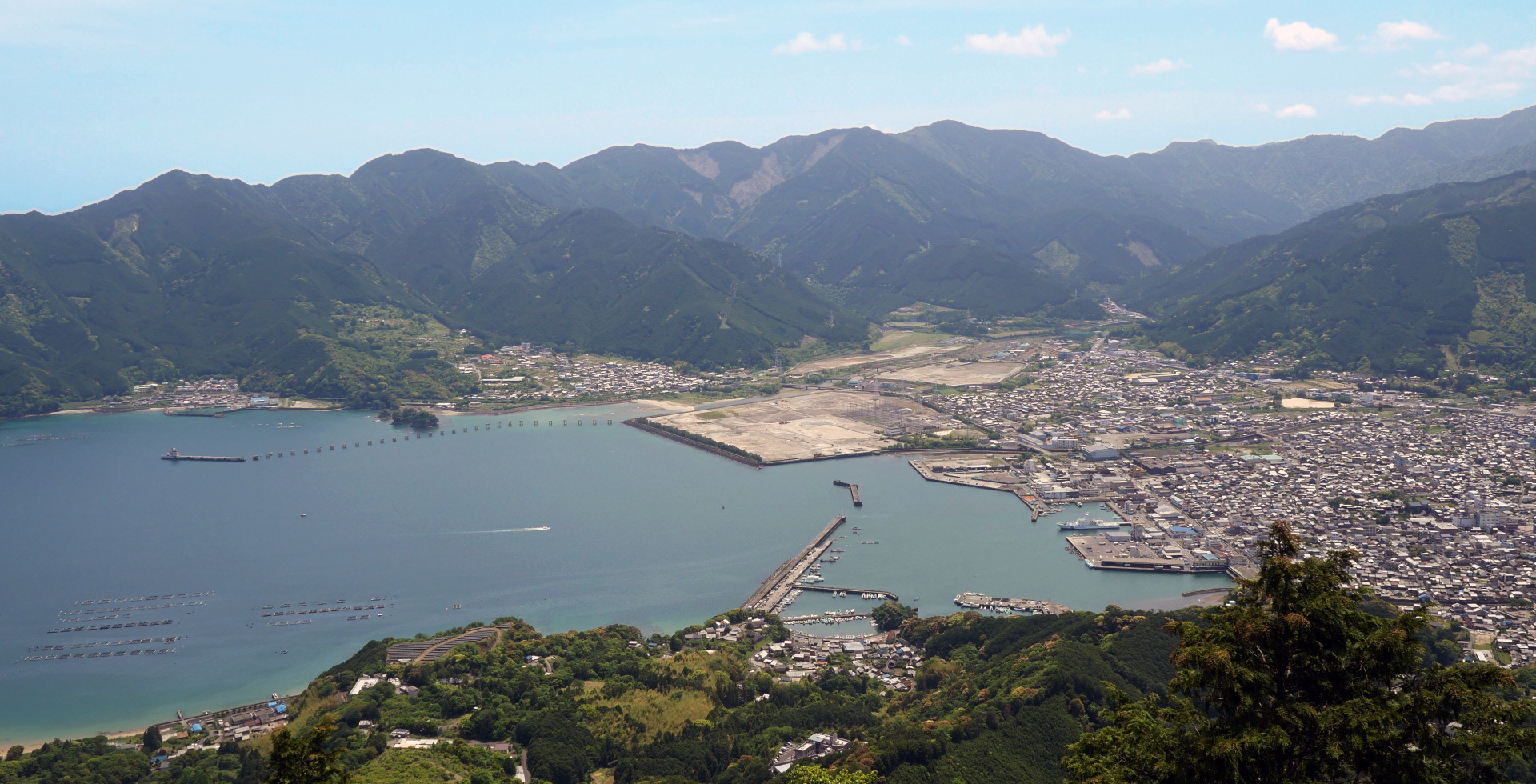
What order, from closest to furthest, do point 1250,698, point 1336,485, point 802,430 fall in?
point 1250,698 < point 1336,485 < point 802,430

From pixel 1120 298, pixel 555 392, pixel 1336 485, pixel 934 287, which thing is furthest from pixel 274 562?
pixel 1120 298

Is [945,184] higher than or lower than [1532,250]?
higher

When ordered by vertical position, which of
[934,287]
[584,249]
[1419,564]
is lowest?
[1419,564]

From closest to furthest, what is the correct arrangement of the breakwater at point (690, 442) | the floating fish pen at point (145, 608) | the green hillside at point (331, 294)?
1. the floating fish pen at point (145, 608)
2. the breakwater at point (690, 442)
3. the green hillside at point (331, 294)

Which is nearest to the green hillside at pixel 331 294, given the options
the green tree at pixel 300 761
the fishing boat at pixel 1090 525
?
the fishing boat at pixel 1090 525

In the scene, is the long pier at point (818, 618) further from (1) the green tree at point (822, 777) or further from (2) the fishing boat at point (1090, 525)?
(1) the green tree at point (822, 777)

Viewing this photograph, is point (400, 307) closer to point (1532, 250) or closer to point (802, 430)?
point (802, 430)

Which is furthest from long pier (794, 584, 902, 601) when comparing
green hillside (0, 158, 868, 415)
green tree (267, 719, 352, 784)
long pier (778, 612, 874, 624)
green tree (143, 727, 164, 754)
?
green hillside (0, 158, 868, 415)
